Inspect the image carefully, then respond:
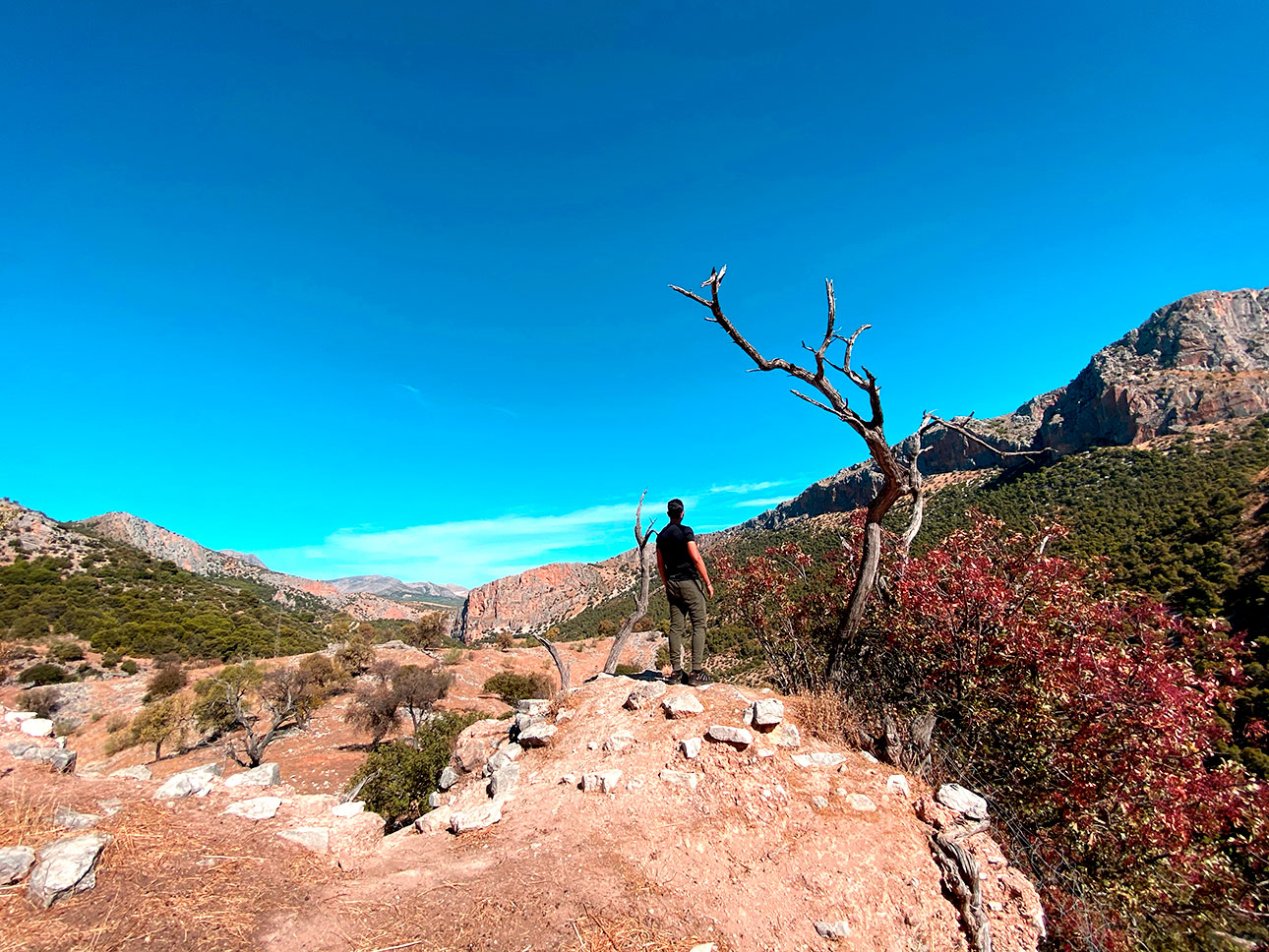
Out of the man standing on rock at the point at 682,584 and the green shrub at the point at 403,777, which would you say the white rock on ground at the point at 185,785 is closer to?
the man standing on rock at the point at 682,584

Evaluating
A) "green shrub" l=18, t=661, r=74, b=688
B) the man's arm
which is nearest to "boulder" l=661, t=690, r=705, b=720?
the man's arm

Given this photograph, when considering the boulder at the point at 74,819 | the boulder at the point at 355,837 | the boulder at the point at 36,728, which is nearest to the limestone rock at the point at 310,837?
the boulder at the point at 355,837

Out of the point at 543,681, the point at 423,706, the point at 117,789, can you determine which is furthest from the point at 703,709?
the point at 543,681

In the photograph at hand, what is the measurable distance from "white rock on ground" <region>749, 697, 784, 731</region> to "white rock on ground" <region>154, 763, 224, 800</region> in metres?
7.03

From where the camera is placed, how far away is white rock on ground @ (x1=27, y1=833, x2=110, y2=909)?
386 cm

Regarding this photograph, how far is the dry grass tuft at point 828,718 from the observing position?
24.0 feet

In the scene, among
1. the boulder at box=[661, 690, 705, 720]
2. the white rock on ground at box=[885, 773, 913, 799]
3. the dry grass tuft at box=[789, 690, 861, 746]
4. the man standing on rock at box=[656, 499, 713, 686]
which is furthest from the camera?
the man standing on rock at box=[656, 499, 713, 686]

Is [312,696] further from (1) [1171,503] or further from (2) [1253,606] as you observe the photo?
(1) [1171,503]

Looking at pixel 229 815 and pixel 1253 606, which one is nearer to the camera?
pixel 229 815

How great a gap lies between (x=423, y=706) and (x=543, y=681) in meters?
10.6

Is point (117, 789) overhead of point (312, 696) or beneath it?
overhead

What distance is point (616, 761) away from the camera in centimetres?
701

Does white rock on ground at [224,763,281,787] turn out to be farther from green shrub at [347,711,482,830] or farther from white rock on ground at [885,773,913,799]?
white rock on ground at [885,773,913,799]

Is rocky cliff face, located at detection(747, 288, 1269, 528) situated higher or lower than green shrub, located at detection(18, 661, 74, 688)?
higher
